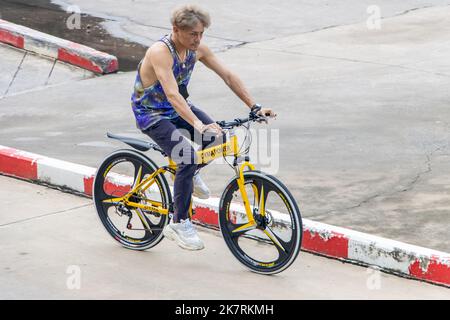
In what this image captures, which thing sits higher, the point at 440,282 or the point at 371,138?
the point at 371,138

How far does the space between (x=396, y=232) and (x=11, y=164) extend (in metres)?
3.56

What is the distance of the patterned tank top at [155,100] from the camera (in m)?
7.05

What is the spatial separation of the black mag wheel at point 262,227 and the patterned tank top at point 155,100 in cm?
63

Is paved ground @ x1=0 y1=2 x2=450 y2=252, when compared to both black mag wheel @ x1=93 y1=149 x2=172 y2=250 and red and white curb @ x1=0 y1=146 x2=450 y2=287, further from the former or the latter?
black mag wheel @ x1=93 y1=149 x2=172 y2=250

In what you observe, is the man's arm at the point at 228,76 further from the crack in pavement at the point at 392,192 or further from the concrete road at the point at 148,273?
the crack in pavement at the point at 392,192

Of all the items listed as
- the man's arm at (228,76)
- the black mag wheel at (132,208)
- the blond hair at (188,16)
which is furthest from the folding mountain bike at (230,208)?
the blond hair at (188,16)

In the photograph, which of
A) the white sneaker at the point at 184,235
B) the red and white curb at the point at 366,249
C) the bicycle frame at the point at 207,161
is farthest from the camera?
the white sneaker at the point at 184,235

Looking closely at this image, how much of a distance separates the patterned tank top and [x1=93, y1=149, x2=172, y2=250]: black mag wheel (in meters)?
0.43

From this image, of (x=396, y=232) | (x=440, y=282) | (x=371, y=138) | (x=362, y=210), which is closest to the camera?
(x=440, y=282)

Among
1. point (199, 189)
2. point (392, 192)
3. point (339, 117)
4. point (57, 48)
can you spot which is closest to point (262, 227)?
point (199, 189)

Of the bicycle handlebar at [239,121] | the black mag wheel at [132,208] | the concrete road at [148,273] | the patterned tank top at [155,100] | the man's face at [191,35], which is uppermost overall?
the man's face at [191,35]

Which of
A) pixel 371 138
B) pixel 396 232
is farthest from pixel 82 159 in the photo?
pixel 396 232

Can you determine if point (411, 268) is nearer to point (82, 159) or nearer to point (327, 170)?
point (327, 170)

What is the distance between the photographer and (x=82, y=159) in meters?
9.74
